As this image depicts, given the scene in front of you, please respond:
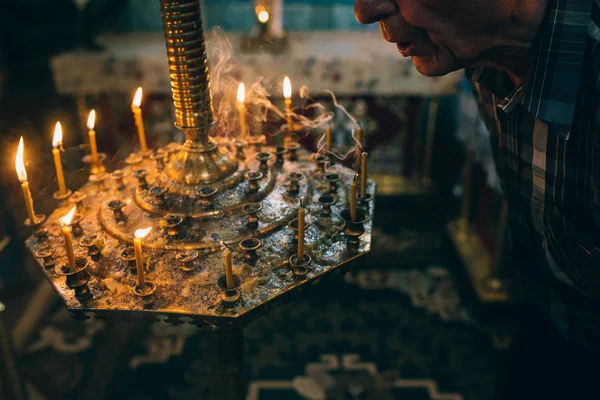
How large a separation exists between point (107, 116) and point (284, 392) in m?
2.69

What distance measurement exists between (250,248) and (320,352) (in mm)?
2357

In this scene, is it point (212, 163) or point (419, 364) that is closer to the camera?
point (212, 163)

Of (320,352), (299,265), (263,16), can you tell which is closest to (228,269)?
(299,265)

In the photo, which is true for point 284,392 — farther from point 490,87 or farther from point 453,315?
point 490,87

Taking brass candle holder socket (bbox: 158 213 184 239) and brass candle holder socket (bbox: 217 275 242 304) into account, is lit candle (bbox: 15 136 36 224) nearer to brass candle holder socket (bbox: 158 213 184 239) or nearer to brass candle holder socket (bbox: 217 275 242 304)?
brass candle holder socket (bbox: 158 213 184 239)

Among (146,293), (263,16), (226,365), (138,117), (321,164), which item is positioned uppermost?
(263,16)

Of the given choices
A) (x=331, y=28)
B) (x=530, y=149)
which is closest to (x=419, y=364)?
→ (x=530, y=149)

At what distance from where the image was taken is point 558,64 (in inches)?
48.2

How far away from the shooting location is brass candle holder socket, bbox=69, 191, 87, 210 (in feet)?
4.83

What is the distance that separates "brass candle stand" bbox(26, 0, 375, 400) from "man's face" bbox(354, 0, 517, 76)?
44 centimetres

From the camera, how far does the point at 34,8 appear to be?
347 centimetres

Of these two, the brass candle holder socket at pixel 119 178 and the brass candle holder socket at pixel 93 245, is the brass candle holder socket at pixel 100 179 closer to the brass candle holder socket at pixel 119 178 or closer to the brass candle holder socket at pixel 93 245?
the brass candle holder socket at pixel 119 178

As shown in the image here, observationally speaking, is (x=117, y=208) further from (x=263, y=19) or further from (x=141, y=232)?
(x=263, y=19)

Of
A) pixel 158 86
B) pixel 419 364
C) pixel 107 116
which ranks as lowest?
pixel 419 364
